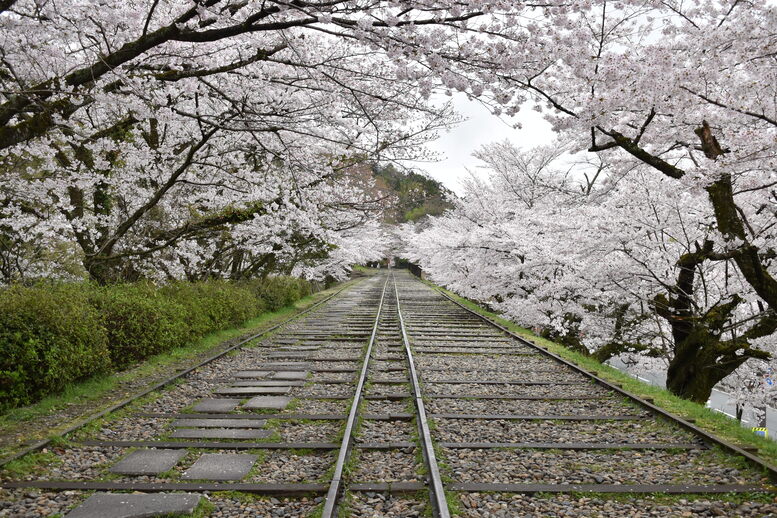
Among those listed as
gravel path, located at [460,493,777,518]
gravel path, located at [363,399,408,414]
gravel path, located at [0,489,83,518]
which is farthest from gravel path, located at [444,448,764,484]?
gravel path, located at [0,489,83,518]

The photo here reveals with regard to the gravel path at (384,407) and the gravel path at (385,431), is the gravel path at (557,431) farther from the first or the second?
the gravel path at (384,407)

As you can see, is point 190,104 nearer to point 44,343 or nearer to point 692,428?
point 44,343

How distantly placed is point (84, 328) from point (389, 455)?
506cm

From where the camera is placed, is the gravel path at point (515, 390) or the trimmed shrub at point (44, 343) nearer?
the trimmed shrub at point (44, 343)

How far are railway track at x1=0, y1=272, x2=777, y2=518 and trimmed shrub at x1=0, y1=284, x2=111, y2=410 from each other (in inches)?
47.8

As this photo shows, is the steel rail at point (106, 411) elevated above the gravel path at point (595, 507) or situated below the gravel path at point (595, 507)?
below

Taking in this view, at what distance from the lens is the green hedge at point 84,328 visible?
625 centimetres

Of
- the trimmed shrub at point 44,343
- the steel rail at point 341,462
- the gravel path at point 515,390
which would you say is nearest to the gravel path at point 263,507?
the steel rail at point 341,462

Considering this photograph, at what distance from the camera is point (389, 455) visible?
5.07 metres

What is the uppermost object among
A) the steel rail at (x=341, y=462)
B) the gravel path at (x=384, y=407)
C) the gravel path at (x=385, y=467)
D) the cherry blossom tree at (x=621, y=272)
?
the cherry blossom tree at (x=621, y=272)

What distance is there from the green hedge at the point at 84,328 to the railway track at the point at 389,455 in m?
1.26

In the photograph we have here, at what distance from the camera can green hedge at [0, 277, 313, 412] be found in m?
6.25

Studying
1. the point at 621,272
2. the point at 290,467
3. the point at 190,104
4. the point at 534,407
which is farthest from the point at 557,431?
the point at 190,104

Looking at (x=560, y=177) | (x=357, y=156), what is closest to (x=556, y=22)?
(x=357, y=156)
